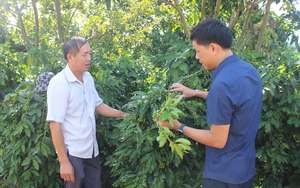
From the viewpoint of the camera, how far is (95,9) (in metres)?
8.58

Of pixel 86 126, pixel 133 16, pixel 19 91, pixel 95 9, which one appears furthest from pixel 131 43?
pixel 86 126

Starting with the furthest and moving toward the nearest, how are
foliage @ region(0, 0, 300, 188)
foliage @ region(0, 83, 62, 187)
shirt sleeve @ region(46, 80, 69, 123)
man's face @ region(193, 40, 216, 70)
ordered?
foliage @ region(0, 83, 62, 187) → foliage @ region(0, 0, 300, 188) → shirt sleeve @ region(46, 80, 69, 123) → man's face @ region(193, 40, 216, 70)

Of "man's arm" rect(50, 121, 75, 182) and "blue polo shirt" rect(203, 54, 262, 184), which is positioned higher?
"blue polo shirt" rect(203, 54, 262, 184)

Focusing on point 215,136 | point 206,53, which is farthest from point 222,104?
point 206,53

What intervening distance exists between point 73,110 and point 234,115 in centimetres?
127

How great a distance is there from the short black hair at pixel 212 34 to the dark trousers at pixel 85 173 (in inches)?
54.5

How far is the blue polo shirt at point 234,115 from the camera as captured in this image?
1.87m

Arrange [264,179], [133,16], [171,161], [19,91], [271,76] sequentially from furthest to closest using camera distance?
[133,16] < [19,91] < [264,179] < [271,76] < [171,161]

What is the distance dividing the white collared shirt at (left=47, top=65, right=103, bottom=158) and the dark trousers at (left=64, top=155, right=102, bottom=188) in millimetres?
64

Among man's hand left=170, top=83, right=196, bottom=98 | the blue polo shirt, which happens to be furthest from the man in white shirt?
the blue polo shirt

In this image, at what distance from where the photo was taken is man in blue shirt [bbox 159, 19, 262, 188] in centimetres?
188

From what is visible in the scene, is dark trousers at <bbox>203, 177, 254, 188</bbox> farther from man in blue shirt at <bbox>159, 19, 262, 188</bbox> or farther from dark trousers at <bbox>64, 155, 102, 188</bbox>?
dark trousers at <bbox>64, 155, 102, 188</bbox>

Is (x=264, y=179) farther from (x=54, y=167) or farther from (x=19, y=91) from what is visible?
(x=19, y=91)

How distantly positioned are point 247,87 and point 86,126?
1322mm
